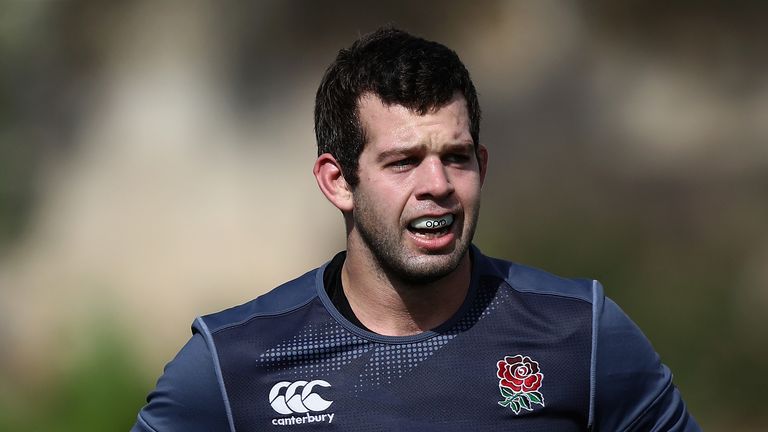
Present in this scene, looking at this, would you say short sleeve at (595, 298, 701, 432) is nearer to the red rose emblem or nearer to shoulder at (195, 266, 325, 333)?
the red rose emblem

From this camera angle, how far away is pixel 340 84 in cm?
266

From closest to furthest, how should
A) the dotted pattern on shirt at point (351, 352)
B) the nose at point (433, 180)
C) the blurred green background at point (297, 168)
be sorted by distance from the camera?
the nose at point (433, 180)
the dotted pattern on shirt at point (351, 352)
the blurred green background at point (297, 168)

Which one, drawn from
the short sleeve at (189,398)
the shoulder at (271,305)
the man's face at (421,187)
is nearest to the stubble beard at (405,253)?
the man's face at (421,187)

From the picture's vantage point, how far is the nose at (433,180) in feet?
8.00

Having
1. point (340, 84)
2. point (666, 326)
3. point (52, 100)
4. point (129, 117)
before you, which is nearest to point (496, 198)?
point (666, 326)

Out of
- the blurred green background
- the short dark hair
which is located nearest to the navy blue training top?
the short dark hair

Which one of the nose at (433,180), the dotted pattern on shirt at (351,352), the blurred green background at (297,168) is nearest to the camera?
the nose at (433,180)

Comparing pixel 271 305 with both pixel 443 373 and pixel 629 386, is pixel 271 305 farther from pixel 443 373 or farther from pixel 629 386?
pixel 629 386

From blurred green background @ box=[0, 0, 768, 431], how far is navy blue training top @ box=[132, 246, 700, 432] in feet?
7.84

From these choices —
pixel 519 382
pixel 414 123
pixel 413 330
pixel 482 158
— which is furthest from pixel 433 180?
pixel 519 382

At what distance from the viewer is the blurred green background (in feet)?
16.3

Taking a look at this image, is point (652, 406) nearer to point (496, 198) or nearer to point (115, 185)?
point (496, 198)

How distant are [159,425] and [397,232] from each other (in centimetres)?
70

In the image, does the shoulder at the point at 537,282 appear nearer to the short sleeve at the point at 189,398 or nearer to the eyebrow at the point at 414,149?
the eyebrow at the point at 414,149
